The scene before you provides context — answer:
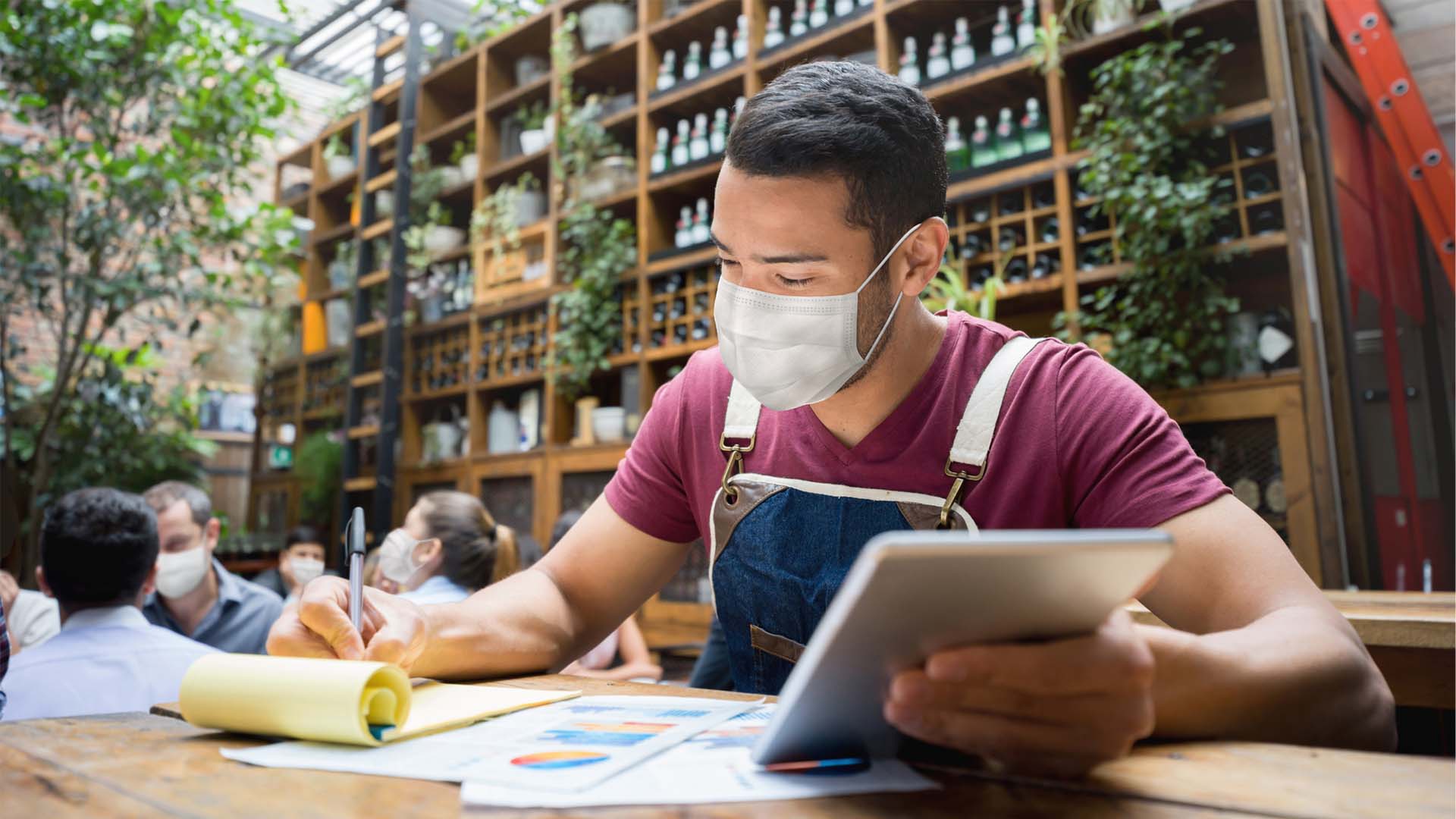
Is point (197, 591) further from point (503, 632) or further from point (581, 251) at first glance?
point (581, 251)

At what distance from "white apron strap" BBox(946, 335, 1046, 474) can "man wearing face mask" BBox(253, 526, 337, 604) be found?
3.44m

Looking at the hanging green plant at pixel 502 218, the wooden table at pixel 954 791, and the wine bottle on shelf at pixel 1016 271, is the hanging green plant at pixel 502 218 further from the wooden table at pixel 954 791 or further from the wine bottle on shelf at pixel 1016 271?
the wooden table at pixel 954 791

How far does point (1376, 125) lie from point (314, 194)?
648cm

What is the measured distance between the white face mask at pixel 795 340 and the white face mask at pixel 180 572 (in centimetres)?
236

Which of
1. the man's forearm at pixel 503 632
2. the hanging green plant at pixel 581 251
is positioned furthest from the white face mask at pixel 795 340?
the hanging green plant at pixel 581 251

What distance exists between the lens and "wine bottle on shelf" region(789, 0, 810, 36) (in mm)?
4281

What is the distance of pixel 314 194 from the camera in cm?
691

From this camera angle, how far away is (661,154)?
4789 mm

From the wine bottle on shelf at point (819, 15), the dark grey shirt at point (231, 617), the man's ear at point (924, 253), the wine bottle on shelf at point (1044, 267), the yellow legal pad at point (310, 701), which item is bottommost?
the dark grey shirt at point (231, 617)

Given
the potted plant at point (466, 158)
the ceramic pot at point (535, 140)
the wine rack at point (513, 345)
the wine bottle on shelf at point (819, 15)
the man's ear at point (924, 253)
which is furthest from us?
the potted plant at point (466, 158)

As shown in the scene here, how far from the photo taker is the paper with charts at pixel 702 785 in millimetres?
532

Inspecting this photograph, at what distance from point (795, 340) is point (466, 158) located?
199 inches

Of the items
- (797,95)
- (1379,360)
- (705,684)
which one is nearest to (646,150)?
(705,684)

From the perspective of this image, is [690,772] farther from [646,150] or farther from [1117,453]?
[646,150]
